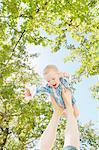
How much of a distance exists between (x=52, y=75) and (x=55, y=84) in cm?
17

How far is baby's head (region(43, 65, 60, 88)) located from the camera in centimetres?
416

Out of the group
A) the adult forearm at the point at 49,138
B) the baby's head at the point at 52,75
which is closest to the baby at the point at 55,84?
the baby's head at the point at 52,75

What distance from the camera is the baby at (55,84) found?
Result: 4129 mm

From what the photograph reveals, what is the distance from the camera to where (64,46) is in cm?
1248

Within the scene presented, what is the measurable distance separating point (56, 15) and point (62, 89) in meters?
6.80

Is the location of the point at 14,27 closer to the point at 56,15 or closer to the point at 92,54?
the point at 56,15

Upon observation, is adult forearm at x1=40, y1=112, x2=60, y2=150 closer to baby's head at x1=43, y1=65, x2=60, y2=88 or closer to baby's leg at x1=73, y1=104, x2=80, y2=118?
baby's leg at x1=73, y1=104, x2=80, y2=118

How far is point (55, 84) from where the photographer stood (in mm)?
4305

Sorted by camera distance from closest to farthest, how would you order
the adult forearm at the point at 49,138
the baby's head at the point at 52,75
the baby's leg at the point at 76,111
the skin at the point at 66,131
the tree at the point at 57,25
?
the skin at the point at 66,131, the adult forearm at the point at 49,138, the baby's leg at the point at 76,111, the baby's head at the point at 52,75, the tree at the point at 57,25

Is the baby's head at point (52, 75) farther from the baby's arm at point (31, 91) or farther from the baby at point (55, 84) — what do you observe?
the baby's arm at point (31, 91)

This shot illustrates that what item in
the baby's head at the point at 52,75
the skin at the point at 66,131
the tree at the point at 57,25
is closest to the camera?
the skin at the point at 66,131

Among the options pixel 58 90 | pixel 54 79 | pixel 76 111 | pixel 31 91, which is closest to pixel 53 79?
pixel 54 79

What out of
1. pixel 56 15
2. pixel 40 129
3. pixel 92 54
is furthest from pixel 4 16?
pixel 40 129

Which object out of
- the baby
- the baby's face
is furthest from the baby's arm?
the baby's face
